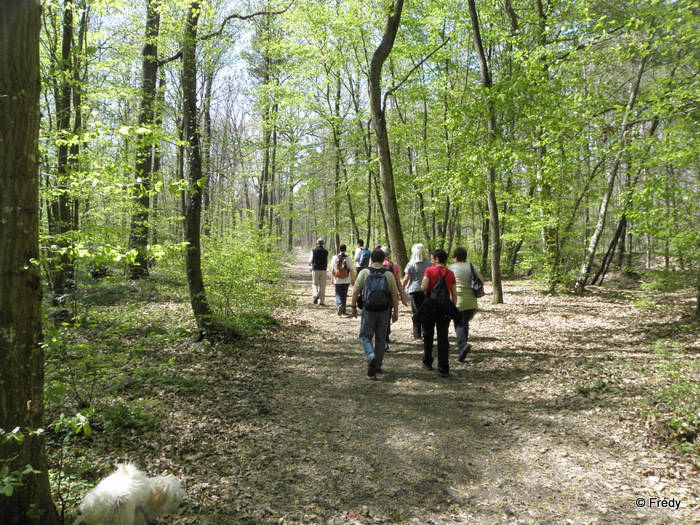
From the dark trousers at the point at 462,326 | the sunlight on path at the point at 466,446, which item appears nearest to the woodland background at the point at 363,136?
the sunlight on path at the point at 466,446

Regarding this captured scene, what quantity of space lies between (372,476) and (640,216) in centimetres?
659

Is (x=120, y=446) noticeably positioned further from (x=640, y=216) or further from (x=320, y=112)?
(x=320, y=112)

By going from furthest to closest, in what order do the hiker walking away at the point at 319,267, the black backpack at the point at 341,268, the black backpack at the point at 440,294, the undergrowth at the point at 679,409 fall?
the hiker walking away at the point at 319,267 < the black backpack at the point at 341,268 < the black backpack at the point at 440,294 < the undergrowth at the point at 679,409

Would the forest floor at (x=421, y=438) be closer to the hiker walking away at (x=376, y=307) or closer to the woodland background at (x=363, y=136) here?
the hiker walking away at (x=376, y=307)

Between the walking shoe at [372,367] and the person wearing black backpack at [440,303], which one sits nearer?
the person wearing black backpack at [440,303]

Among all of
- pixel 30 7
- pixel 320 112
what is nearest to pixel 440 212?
pixel 320 112

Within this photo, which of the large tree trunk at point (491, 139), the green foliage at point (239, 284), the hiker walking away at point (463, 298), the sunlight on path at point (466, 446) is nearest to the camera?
the sunlight on path at point (466, 446)

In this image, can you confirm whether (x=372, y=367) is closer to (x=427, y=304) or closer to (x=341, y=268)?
(x=427, y=304)

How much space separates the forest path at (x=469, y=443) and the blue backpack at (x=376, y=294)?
1.21 m

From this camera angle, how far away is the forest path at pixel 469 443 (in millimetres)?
3260

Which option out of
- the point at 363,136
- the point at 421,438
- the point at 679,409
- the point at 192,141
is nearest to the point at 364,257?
the point at 192,141

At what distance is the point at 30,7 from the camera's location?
7.29 feet

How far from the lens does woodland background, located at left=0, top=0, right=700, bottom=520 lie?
20.4 feet

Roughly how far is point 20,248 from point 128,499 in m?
Result: 1.76
